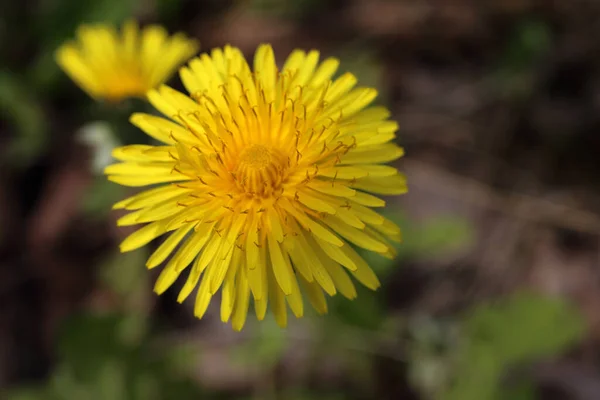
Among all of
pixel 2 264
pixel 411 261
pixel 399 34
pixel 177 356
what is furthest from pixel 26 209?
pixel 399 34

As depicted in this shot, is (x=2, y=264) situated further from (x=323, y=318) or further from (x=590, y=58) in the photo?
(x=590, y=58)

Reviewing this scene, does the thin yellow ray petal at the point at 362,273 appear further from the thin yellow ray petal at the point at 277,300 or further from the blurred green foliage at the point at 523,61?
the blurred green foliage at the point at 523,61

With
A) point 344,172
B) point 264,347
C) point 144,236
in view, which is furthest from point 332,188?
point 264,347

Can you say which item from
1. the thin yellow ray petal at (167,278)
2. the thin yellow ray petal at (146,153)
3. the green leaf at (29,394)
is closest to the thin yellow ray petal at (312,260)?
the thin yellow ray petal at (167,278)

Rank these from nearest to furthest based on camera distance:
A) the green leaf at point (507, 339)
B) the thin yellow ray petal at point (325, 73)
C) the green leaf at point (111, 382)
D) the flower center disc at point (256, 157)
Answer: the flower center disc at point (256, 157)
the thin yellow ray petal at point (325, 73)
the green leaf at point (507, 339)
the green leaf at point (111, 382)

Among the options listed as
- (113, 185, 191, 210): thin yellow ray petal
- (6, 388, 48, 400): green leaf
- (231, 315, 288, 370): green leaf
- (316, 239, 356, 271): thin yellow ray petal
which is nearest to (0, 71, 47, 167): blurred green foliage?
(6, 388, 48, 400): green leaf

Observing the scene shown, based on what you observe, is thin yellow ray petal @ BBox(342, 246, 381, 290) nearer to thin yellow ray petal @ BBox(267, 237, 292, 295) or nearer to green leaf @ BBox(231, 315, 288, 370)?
thin yellow ray petal @ BBox(267, 237, 292, 295)
